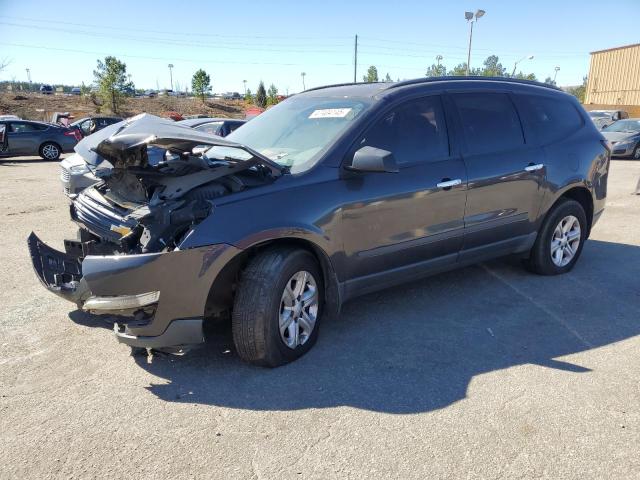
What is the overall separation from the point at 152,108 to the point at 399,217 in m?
55.7

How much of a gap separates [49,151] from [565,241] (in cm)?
1835

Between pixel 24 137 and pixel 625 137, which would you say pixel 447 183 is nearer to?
pixel 625 137

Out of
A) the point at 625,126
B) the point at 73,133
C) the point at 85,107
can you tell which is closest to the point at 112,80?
the point at 85,107

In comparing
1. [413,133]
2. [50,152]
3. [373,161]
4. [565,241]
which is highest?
[413,133]

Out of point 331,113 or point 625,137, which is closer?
point 331,113

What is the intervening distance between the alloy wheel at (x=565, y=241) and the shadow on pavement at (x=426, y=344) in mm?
216

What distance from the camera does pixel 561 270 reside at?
Answer: 217 inches

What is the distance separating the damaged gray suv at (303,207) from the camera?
126 inches

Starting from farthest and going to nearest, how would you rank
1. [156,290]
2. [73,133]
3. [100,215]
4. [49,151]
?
[73,133], [49,151], [100,215], [156,290]

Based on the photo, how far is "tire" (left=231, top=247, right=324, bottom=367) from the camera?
3336 mm

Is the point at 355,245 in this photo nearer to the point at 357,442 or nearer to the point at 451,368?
the point at 451,368

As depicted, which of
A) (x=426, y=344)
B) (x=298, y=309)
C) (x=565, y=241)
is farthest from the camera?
(x=565, y=241)

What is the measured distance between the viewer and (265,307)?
334 cm

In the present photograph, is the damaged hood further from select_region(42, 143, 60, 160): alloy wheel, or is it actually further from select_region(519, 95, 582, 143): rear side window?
select_region(42, 143, 60, 160): alloy wheel
